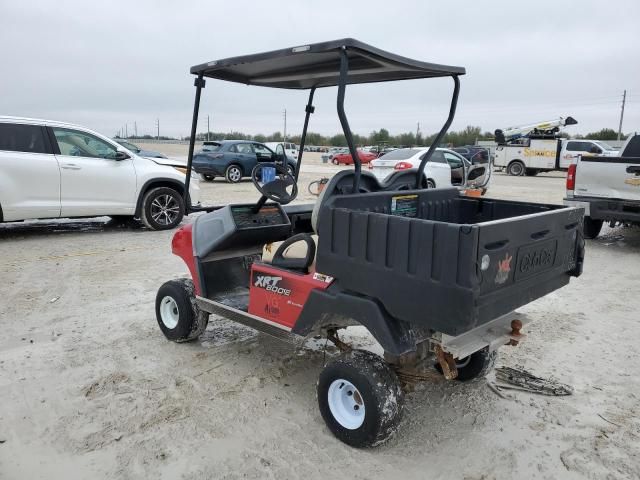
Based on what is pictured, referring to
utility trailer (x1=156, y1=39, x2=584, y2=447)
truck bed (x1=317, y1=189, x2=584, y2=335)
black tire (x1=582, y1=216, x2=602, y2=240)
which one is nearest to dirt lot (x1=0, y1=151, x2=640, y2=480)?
utility trailer (x1=156, y1=39, x2=584, y2=447)

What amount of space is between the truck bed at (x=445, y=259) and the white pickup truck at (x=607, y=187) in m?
5.57

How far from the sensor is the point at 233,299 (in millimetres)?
4039

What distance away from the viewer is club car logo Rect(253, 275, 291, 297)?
3332 millimetres

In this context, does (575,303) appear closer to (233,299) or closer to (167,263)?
(233,299)

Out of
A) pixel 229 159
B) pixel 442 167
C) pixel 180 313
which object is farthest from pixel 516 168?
pixel 180 313

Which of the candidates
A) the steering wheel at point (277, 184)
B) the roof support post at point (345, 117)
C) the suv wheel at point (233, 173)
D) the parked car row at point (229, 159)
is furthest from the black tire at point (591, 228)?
the suv wheel at point (233, 173)

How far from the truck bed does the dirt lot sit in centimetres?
81

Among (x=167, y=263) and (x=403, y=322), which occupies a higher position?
(x=403, y=322)

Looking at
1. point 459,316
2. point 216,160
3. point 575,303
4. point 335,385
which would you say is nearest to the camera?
point 459,316

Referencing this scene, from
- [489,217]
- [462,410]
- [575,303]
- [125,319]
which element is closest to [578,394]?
[462,410]

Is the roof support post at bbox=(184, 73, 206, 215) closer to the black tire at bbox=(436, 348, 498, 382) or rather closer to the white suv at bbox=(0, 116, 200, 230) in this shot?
the black tire at bbox=(436, 348, 498, 382)

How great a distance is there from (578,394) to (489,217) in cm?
132

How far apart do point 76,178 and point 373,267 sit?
6.84 meters

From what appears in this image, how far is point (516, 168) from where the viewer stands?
1018 inches
